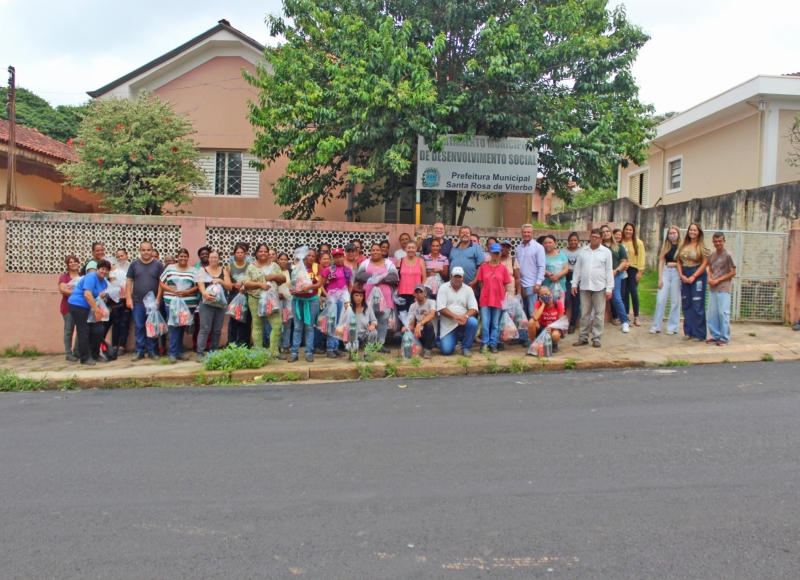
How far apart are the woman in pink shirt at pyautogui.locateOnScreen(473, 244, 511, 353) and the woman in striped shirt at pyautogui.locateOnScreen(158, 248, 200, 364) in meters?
4.13

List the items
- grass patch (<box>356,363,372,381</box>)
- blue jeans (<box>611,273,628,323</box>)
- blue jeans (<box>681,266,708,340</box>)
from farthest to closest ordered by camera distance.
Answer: blue jeans (<box>611,273,628,323</box>) → blue jeans (<box>681,266,708,340</box>) → grass patch (<box>356,363,372,381</box>)

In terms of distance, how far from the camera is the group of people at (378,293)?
8.80 meters

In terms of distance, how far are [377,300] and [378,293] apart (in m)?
0.10

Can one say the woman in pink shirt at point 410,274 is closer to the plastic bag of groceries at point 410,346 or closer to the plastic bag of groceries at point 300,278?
the plastic bag of groceries at point 410,346

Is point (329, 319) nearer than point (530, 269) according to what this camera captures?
Yes

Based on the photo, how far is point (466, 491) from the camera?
4059 mm

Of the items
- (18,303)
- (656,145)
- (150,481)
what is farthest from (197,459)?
Result: (656,145)

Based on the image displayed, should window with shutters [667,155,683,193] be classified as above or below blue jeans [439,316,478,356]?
above

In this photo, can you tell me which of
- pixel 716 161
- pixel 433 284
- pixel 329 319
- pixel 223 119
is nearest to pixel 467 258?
pixel 433 284

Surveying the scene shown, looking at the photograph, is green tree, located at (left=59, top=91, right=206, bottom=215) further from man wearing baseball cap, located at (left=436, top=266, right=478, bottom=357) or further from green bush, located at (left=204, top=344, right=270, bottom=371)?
man wearing baseball cap, located at (left=436, top=266, right=478, bottom=357)

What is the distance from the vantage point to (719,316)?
9008 millimetres

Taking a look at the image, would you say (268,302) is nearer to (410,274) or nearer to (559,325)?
(410,274)

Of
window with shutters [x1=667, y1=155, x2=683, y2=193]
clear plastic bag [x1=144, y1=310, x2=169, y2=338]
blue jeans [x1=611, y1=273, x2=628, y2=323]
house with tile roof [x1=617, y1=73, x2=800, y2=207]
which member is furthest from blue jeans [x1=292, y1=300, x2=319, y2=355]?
window with shutters [x1=667, y1=155, x2=683, y2=193]

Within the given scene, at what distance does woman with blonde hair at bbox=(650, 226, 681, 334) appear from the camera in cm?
948
